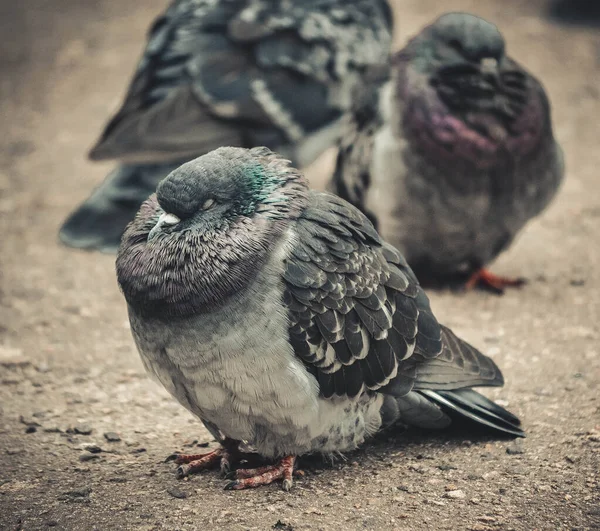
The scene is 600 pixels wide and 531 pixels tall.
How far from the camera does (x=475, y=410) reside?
157 inches

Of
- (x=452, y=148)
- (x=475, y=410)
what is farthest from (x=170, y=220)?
(x=452, y=148)

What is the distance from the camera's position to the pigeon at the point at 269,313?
3367 mm

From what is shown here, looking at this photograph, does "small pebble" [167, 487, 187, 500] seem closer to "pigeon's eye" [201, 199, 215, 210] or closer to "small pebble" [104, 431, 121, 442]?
"small pebble" [104, 431, 121, 442]

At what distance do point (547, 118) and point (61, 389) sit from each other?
3746 mm

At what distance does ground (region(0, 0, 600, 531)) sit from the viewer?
11.4 ft

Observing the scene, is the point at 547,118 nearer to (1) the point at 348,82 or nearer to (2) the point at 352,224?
(1) the point at 348,82

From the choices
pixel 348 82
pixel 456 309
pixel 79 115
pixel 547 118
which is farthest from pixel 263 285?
pixel 79 115

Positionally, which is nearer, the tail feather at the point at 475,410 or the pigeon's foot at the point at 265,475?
the pigeon's foot at the point at 265,475

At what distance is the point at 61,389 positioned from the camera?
16.0ft

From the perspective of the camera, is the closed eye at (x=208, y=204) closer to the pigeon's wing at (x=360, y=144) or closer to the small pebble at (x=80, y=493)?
the small pebble at (x=80, y=493)

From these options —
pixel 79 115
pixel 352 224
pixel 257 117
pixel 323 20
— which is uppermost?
pixel 352 224

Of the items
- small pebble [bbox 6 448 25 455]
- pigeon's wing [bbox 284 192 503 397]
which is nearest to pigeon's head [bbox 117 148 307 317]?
pigeon's wing [bbox 284 192 503 397]

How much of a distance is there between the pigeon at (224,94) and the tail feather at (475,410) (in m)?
3.56

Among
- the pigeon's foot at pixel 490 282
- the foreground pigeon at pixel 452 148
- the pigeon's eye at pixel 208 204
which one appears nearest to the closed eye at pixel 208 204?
the pigeon's eye at pixel 208 204
